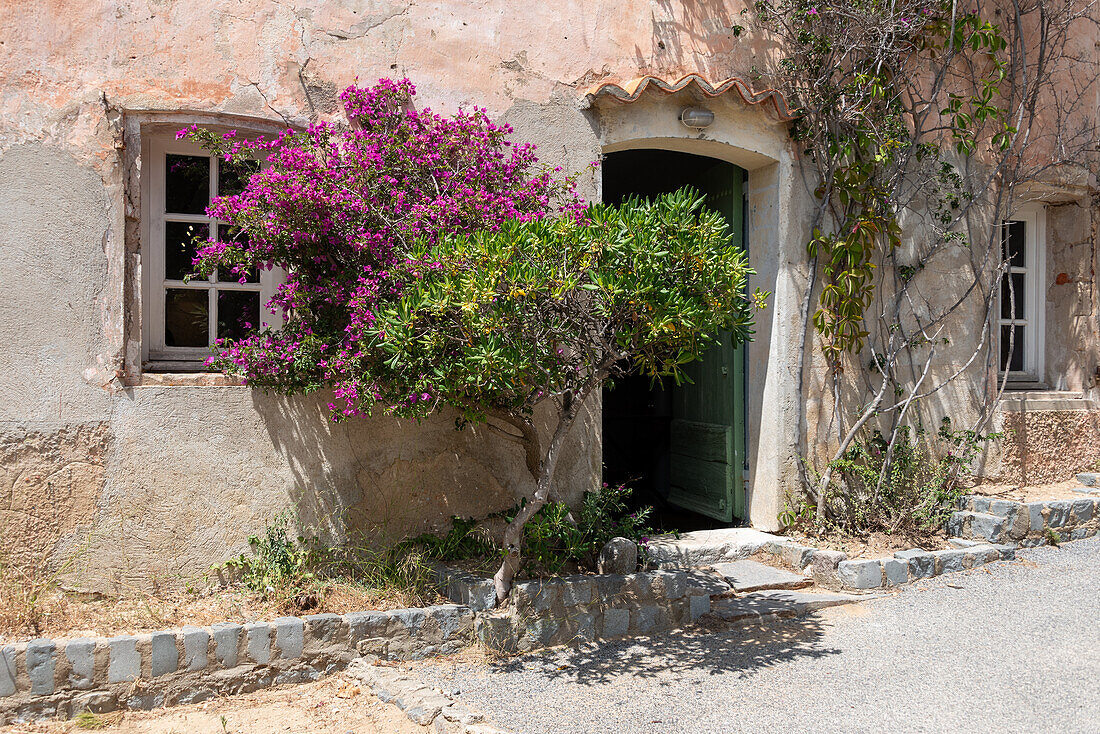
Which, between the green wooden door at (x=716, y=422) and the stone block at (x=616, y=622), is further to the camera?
the green wooden door at (x=716, y=422)

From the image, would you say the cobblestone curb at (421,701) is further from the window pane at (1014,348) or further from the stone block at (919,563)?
the window pane at (1014,348)

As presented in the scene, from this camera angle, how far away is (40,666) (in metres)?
3.42

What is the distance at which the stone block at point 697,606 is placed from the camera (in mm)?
4562

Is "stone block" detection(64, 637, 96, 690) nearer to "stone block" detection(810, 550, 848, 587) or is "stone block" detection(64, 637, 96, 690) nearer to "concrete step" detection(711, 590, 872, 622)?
"concrete step" detection(711, 590, 872, 622)

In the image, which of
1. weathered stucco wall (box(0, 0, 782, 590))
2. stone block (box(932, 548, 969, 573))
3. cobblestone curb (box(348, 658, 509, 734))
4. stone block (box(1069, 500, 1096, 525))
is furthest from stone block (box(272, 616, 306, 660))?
stone block (box(1069, 500, 1096, 525))

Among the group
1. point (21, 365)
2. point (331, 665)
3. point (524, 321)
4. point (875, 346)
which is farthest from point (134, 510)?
point (875, 346)

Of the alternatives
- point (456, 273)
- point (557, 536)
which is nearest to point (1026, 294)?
point (557, 536)

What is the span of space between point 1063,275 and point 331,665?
22.3ft

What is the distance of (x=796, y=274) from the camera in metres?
5.92

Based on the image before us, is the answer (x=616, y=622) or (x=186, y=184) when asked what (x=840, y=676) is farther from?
(x=186, y=184)

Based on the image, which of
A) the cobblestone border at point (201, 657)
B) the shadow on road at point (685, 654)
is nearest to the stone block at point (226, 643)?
the cobblestone border at point (201, 657)

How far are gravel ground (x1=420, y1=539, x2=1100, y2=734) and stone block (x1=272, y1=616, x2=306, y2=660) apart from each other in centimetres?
62

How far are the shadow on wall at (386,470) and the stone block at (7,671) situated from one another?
4.93 ft

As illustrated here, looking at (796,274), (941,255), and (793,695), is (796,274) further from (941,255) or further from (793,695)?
(793,695)
